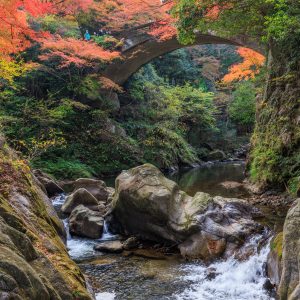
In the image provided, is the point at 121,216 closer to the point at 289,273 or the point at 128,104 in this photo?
the point at 289,273

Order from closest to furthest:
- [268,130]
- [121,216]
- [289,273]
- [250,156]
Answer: [289,273] < [121,216] < [268,130] < [250,156]

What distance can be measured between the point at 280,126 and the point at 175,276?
6.97 meters

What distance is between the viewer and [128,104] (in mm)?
23016

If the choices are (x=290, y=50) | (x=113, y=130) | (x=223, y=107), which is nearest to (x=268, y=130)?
(x=290, y=50)

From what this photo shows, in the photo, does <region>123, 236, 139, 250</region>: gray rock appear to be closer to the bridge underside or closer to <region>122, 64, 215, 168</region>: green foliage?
<region>122, 64, 215, 168</region>: green foliage

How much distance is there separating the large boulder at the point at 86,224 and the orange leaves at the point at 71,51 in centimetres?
972

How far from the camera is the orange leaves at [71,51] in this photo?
655 inches

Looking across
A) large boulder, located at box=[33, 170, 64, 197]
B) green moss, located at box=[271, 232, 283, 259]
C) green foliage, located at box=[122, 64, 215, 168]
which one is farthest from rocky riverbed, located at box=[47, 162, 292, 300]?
green foliage, located at box=[122, 64, 215, 168]

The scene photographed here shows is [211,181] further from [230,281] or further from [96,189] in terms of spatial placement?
[230,281]

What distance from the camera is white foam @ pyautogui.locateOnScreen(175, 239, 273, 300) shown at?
602 cm

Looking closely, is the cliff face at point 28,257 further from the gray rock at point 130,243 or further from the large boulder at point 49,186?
the large boulder at point 49,186

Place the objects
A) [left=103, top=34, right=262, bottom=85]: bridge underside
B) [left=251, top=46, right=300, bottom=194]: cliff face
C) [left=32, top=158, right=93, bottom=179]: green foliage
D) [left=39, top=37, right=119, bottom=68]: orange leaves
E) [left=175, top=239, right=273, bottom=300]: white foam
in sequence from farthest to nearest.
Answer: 1. [left=103, top=34, right=262, bottom=85]: bridge underside
2. [left=39, top=37, right=119, bottom=68]: orange leaves
3. [left=32, top=158, right=93, bottom=179]: green foliage
4. [left=251, top=46, right=300, bottom=194]: cliff face
5. [left=175, top=239, right=273, bottom=300]: white foam

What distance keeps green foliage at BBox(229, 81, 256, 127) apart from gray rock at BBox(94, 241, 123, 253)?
20191 mm

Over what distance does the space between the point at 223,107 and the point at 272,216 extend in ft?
73.2
